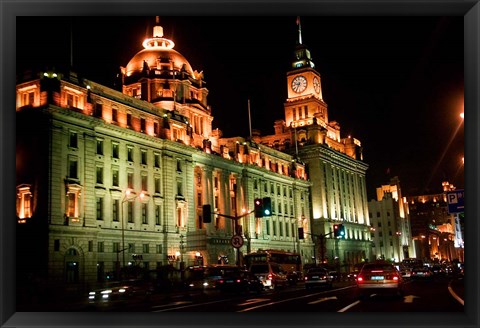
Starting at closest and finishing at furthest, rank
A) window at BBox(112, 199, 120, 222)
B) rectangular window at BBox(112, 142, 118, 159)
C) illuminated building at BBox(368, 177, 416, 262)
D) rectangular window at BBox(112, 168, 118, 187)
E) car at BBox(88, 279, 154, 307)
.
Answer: car at BBox(88, 279, 154, 307)
window at BBox(112, 199, 120, 222)
rectangular window at BBox(112, 168, 118, 187)
rectangular window at BBox(112, 142, 118, 159)
illuminated building at BBox(368, 177, 416, 262)

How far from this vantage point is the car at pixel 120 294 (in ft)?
107

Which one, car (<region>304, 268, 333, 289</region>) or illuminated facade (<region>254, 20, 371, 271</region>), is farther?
illuminated facade (<region>254, 20, 371, 271</region>)

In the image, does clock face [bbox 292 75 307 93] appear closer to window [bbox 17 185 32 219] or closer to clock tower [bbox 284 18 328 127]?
clock tower [bbox 284 18 328 127]

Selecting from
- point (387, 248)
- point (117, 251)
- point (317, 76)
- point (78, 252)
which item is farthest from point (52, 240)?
point (387, 248)

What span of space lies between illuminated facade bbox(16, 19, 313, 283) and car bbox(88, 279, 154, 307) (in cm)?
1264

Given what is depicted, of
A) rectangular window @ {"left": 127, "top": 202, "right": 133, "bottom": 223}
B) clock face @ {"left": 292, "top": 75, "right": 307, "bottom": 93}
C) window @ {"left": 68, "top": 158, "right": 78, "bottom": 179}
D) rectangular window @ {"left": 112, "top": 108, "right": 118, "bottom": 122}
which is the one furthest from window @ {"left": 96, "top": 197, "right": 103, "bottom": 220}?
clock face @ {"left": 292, "top": 75, "right": 307, "bottom": 93}

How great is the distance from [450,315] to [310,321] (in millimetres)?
3406

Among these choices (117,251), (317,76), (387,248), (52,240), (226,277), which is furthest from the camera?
(387,248)

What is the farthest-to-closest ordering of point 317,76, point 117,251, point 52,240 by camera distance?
point 317,76
point 117,251
point 52,240

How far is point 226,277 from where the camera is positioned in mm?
38594

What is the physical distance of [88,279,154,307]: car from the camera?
107 ft
